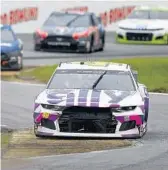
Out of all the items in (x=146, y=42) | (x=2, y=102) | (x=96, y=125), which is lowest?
(x=146, y=42)

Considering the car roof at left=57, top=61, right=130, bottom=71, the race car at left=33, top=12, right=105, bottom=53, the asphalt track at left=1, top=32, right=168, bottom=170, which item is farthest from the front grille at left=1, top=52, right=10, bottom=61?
the car roof at left=57, top=61, right=130, bottom=71

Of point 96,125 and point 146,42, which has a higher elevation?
point 96,125

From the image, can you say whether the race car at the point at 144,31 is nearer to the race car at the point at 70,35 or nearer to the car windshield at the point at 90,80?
the race car at the point at 70,35

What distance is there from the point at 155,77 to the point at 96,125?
9.13 m

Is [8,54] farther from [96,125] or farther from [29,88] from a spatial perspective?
[96,125]

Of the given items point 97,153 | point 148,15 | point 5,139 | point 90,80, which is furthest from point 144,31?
point 97,153

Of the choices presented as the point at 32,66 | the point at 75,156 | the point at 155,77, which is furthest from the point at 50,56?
the point at 75,156

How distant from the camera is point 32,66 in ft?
86.1

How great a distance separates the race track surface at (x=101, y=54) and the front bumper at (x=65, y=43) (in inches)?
12.0

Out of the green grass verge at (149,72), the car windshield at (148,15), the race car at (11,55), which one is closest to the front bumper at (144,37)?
the car windshield at (148,15)

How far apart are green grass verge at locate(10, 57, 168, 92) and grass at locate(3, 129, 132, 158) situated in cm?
749

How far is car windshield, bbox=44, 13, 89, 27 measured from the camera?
31844 millimetres

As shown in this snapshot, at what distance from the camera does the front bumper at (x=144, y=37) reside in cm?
3328

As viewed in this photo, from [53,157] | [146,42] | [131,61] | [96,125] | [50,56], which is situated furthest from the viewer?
[146,42]
